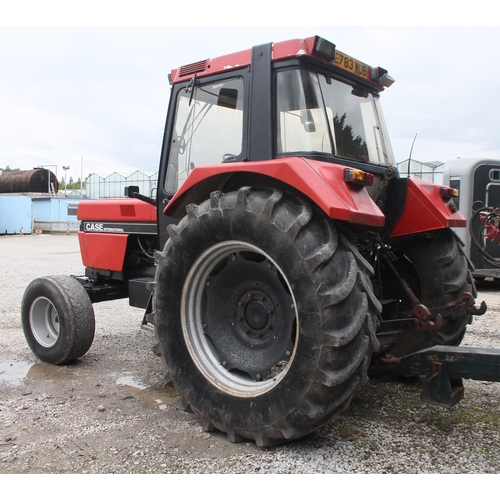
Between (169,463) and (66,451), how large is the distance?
24.9 inches

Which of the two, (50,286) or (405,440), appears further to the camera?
(50,286)

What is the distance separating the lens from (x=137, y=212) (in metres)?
5.03

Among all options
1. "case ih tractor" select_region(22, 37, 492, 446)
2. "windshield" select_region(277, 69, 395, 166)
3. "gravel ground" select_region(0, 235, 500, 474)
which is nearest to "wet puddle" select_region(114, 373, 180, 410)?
"gravel ground" select_region(0, 235, 500, 474)

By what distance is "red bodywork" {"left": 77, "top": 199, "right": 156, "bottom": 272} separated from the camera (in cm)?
505

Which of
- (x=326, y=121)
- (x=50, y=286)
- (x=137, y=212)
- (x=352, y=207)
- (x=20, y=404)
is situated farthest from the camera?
(x=137, y=212)

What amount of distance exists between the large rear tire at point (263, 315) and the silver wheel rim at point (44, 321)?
195cm

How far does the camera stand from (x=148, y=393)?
3.97 meters

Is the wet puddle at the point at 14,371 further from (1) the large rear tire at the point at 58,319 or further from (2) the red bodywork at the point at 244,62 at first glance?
(2) the red bodywork at the point at 244,62

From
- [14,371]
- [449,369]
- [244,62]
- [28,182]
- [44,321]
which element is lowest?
[14,371]

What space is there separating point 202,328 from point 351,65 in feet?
6.95

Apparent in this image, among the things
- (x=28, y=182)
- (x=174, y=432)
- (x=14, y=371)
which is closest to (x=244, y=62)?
(x=174, y=432)

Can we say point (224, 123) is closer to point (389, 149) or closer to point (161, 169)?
point (161, 169)

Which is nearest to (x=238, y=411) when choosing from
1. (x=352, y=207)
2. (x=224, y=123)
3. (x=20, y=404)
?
(x=352, y=207)

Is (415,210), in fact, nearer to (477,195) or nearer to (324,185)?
(324,185)
